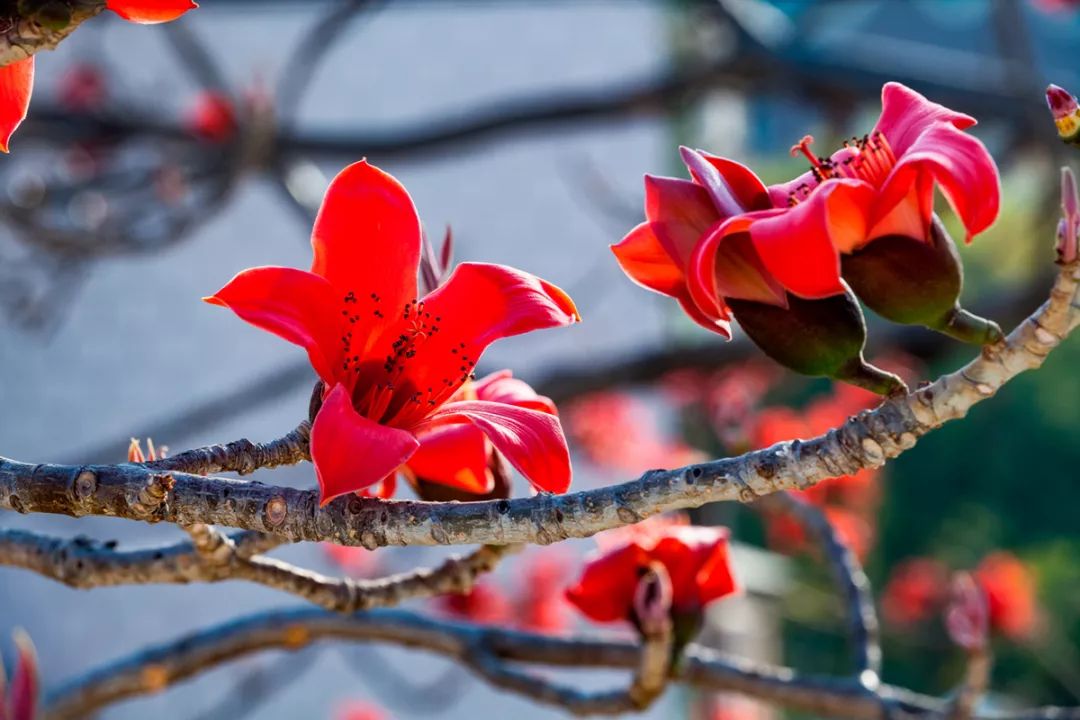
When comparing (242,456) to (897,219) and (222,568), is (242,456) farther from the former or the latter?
(897,219)

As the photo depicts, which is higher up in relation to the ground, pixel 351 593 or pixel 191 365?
pixel 191 365

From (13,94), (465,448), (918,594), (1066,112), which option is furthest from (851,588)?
(918,594)

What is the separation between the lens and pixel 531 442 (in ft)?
1.41

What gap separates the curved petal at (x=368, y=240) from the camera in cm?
47

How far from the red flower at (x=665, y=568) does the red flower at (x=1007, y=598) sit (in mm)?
1733

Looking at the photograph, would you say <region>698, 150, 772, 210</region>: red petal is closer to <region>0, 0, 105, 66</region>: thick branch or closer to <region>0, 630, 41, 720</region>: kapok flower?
<region>0, 0, 105, 66</region>: thick branch

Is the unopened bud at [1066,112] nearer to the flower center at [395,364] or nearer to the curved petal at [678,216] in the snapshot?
the curved petal at [678,216]

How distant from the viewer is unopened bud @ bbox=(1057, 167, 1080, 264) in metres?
0.37

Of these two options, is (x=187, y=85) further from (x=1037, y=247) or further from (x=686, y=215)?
(x=686, y=215)

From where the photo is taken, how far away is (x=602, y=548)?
723 mm

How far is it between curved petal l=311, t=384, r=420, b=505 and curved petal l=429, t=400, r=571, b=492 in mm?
31

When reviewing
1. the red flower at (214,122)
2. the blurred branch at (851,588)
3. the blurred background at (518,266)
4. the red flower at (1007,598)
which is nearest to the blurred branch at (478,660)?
the blurred branch at (851,588)

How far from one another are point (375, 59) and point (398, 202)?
3.93 metres

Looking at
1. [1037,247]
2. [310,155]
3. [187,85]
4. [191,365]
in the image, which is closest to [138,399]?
[191,365]
